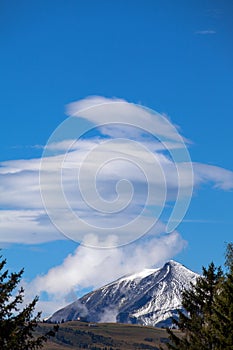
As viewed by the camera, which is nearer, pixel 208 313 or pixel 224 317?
pixel 224 317

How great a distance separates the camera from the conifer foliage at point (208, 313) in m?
57.8

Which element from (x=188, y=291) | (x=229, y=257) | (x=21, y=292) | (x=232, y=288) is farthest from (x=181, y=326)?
(x=21, y=292)

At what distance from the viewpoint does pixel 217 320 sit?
58.0m

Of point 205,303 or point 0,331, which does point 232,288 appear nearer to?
point 205,303

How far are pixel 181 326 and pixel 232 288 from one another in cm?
1417

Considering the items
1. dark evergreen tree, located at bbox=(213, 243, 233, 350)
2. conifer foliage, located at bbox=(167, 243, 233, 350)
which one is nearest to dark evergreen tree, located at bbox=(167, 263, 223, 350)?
conifer foliage, located at bbox=(167, 243, 233, 350)

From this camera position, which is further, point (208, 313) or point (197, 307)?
point (197, 307)

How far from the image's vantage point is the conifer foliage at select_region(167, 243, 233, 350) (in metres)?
57.8

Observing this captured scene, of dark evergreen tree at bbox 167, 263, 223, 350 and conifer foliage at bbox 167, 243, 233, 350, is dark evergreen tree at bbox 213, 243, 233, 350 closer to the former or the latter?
conifer foliage at bbox 167, 243, 233, 350

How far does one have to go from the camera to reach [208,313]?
214 ft

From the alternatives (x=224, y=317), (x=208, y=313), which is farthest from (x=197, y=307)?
(x=224, y=317)

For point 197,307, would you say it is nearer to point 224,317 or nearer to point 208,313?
point 208,313

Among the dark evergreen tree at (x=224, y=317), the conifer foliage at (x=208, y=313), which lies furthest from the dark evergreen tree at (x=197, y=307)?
the dark evergreen tree at (x=224, y=317)

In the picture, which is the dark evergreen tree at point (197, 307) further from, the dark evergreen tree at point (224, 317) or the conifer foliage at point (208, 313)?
the dark evergreen tree at point (224, 317)
